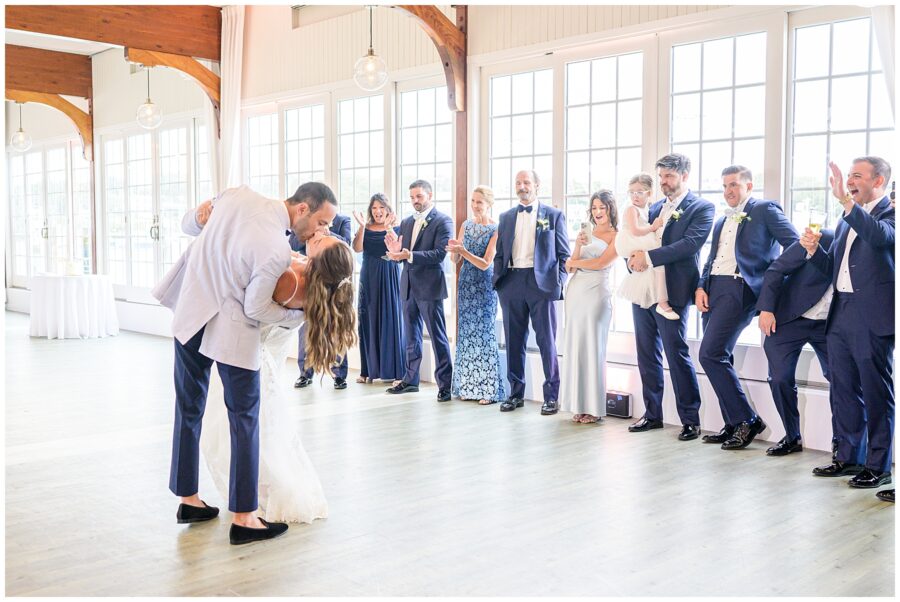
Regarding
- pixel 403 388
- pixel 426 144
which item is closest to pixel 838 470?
pixel 403 388

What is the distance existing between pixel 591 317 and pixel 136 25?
5.98 meters

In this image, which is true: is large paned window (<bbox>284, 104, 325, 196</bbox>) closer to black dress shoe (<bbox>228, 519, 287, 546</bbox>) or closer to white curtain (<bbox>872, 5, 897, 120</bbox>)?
white curtain (<bbox>872, 5, 897, 120</bbox>)

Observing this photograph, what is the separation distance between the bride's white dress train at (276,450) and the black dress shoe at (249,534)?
0.17 meters

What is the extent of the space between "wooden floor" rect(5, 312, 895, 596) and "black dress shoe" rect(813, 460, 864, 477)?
7 cm

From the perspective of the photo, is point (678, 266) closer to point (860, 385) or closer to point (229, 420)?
point (860, 385)

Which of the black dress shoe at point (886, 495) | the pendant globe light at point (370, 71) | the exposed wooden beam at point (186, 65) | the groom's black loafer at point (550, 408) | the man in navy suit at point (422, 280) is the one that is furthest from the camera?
the exposed wooden beam at point (186, 65)

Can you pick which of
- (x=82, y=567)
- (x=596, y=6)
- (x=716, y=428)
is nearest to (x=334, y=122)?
(x=596, y=6)

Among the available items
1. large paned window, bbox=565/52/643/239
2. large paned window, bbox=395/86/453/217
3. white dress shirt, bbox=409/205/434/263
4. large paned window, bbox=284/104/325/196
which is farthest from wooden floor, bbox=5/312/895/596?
large paned window, bbox=284/104/325/196

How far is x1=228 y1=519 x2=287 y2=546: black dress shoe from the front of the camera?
3.61m

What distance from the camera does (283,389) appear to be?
13.1 ft

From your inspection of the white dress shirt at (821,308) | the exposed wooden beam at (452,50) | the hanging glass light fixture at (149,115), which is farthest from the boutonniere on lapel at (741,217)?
the hanging glass light fixture at (149,115)

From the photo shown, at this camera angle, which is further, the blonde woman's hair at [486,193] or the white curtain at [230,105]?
the white curtain at [230,105]

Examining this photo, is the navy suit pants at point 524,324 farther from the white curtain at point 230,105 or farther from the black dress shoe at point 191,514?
the white curtain at point 230,105

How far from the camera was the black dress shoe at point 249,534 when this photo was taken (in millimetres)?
3605
